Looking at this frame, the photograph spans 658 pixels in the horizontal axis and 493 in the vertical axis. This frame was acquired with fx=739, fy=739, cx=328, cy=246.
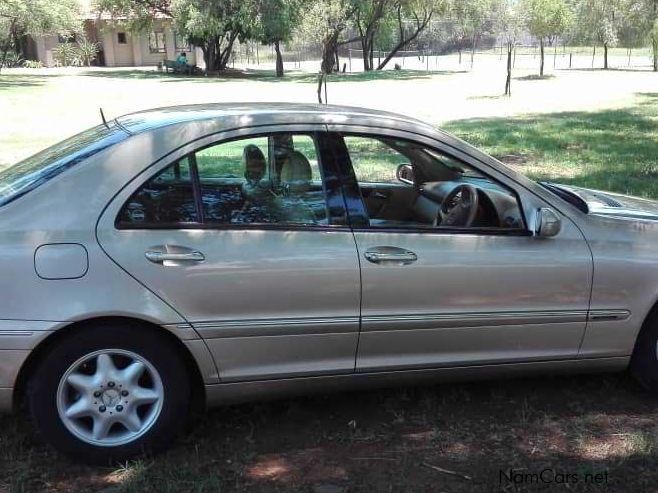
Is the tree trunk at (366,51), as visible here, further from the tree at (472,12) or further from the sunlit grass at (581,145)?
the sunlit grass at (581,145)

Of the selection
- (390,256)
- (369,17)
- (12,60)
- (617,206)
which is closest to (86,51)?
(12,60)

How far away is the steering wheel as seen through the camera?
11.8ft

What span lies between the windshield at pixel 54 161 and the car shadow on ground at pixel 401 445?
116 centimetres

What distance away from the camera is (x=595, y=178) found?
952 cm

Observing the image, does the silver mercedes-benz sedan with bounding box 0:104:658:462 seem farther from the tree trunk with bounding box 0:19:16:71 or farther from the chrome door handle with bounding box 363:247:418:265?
the tree trunk with bounding box 0:19:16:71

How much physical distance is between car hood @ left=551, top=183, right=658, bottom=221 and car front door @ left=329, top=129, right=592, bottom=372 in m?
0.44

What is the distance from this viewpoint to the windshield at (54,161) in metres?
3.24

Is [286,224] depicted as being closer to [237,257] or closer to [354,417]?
[237,257]

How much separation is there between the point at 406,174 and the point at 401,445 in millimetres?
1598

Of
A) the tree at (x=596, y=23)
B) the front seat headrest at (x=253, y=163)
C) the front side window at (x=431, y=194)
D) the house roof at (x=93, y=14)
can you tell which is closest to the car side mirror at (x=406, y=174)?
the front side window at (x=431, y=194)

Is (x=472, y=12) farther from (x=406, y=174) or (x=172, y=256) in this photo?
(x=172, y=256)

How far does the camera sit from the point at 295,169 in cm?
352

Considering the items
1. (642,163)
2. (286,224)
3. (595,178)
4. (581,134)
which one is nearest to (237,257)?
(286,224)

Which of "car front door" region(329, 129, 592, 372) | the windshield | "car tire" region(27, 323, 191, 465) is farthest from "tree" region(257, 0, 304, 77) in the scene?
"car tire" region(27, 323, 191, 465)
